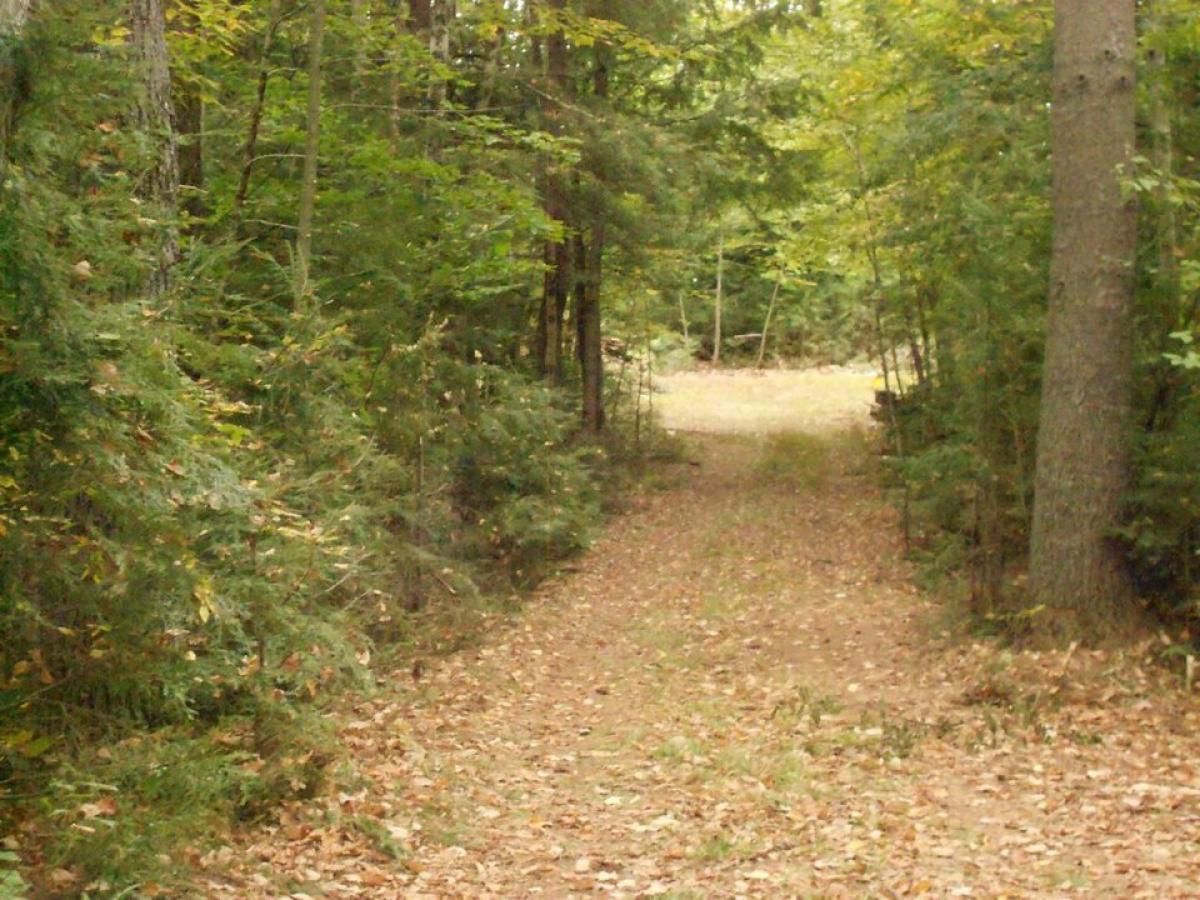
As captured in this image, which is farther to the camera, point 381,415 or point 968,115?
point 968,115

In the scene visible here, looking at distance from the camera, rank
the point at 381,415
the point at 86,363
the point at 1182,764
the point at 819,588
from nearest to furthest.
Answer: the point at 86,363, the point at 1182,764, the point at 381,415, the point at 819,588

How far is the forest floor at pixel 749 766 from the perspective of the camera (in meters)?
6.53

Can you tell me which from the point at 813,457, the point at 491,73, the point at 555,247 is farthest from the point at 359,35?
the point at 813,457

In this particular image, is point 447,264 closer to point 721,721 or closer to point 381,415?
point 381,415

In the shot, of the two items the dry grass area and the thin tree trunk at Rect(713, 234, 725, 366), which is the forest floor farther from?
the thin tree trunk at Rect(713, 234, 725, 366)

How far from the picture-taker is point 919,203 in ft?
50.1

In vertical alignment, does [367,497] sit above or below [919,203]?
below

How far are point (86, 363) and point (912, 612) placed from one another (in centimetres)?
992

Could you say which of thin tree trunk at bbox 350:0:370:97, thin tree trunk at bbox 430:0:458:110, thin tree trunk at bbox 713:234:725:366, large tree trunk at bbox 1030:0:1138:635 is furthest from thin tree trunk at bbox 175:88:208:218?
thin tree trunk at bbox 713:234:725:366

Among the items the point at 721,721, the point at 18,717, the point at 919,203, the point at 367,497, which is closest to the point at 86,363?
the point at 18,717

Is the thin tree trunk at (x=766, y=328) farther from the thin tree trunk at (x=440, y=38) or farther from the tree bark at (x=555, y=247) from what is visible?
the thin tree trunk at (x=440, y=38)

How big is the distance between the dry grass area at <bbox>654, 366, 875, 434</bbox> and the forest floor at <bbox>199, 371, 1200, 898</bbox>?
13.0m

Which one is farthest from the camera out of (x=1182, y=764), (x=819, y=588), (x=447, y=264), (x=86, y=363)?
(x=819, y=588)

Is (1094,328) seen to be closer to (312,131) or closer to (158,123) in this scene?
(312,131)
